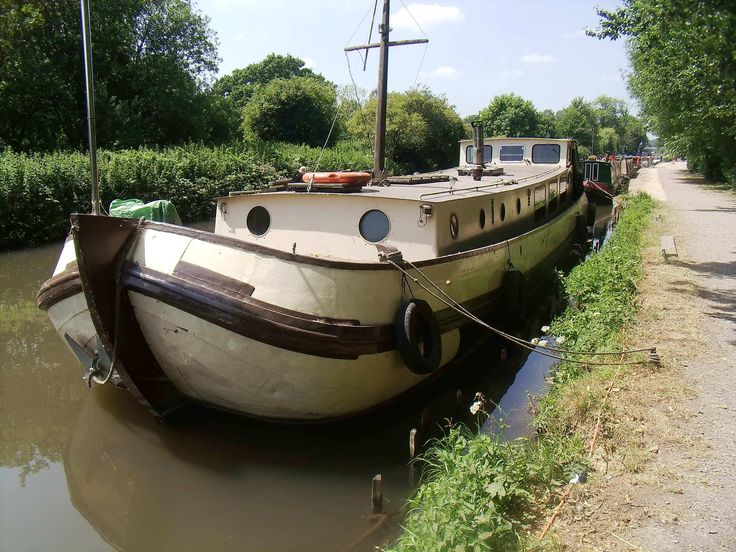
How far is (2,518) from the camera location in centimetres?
484

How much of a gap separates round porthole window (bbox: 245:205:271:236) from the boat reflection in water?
7.86 ft

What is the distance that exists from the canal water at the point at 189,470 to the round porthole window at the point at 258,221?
2381mm

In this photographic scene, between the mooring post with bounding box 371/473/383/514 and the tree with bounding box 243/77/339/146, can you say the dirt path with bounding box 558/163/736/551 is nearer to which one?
the mooring post with bounding box 371/473/383/514

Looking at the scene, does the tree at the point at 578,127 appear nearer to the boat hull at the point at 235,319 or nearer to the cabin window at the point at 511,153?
the cabin window at the point at 511,153

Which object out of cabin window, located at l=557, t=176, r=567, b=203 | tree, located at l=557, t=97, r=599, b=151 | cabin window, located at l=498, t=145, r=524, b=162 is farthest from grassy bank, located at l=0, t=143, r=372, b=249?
tree, located at l=557, t=97, r=599, b=151

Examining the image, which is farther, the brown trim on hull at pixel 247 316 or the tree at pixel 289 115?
the tree at pixel 289 115

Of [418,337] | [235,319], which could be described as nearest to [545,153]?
[418,337]

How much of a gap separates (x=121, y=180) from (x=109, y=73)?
30.5 ft

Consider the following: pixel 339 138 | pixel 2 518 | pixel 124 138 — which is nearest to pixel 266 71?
pixel 339 138

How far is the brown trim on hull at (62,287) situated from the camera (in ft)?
19.4

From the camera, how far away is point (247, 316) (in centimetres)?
514

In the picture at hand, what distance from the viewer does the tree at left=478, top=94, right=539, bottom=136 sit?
51.3 m

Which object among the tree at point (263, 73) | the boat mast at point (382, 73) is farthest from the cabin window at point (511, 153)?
the tree at point (263, 73)

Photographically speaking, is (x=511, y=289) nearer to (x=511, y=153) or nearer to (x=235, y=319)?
(x=235, y=319)
